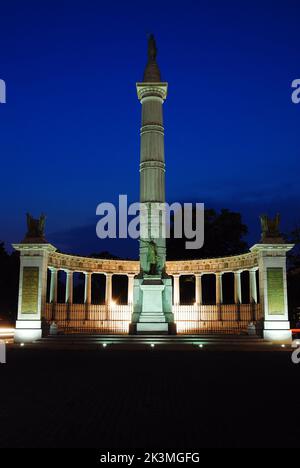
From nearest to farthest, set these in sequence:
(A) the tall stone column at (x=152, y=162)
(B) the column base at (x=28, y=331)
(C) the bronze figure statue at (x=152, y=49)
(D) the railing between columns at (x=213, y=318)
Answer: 1. (B) the column base at (x=28, y=331)
2. (A) the tall stone column at (x=152, y=162)
3. (C) the bronze figure statue at (x=152, y=49)
4. (D) the railing between columns at (x=213, y=318)

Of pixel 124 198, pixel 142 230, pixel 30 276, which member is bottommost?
pixel 30 276

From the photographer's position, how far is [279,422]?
7523mm

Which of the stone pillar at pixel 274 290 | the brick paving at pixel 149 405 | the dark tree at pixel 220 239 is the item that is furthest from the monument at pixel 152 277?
the dark tree at pixel 220 239

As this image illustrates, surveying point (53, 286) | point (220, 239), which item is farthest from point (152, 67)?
point (220, 239)

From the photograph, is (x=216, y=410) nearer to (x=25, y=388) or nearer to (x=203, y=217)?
(x=25, y=388)

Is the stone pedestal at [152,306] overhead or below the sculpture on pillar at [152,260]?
below

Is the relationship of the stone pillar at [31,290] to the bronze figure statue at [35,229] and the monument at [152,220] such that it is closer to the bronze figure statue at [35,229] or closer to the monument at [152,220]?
the bronze figure statue at [35,229]

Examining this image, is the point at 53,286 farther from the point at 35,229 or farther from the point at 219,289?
the point at 219,289

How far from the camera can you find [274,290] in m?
27.0

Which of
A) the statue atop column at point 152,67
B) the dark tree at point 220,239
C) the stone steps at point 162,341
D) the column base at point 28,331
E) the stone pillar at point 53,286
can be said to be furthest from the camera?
the dark tree at point 220,239

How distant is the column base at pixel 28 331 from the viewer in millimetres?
26531

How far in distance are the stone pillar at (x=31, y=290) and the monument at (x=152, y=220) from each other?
18.5ft
